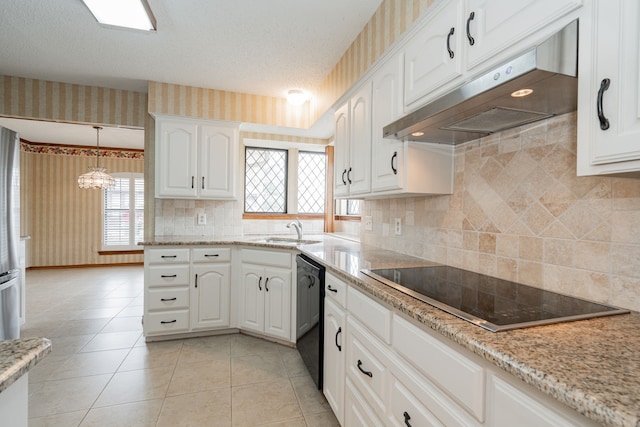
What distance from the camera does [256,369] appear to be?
2.30m

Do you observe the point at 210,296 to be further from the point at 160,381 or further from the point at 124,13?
the point at 124,13

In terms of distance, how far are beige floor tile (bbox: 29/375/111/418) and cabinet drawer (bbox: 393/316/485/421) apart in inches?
79.6

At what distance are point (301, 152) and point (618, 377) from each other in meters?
3.60

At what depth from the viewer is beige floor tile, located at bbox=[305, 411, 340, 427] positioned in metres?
1.71

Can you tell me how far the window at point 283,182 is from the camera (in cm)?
376

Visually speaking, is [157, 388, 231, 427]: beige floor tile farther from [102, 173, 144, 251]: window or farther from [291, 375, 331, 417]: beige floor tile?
[102, 173, 144, 251]: window

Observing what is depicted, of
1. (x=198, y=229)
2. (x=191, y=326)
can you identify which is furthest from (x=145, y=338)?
(x=198, y=229)

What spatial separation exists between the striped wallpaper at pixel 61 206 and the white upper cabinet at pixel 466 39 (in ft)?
22.4

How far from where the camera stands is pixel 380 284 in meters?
1.27

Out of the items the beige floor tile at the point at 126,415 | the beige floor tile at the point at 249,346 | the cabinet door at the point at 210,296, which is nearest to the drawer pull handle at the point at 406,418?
the beige floor tile at the point at 126,415

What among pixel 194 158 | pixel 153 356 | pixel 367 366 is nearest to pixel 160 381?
pixel 153 356

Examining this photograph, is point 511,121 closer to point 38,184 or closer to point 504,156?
point 504,156

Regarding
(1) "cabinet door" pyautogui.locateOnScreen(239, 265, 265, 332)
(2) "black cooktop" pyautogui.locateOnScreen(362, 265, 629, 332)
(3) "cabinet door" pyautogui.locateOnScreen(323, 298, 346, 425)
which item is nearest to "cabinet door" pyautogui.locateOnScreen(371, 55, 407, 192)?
(2) "black cooktop" pyautogui.locateOnScreen(362, 265, 629, 332)

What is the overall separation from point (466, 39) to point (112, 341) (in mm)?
3465
